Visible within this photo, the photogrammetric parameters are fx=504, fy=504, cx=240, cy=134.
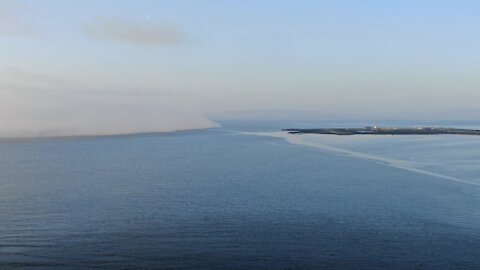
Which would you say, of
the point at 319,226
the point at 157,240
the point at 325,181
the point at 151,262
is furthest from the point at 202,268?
the point at 325,181

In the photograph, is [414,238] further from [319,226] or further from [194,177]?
[194,177]

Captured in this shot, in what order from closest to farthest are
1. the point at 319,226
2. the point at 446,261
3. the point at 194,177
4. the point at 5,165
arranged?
1. the point at 446,261
2. the point at 319,226
3. the point at 194,177
4. the point at 5,165

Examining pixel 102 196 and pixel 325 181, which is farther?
pixel 325 181

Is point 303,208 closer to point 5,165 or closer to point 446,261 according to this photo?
point 446,261

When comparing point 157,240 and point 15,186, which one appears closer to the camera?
point 157,240

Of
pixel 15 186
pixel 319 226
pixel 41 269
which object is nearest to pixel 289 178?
pixel 319 226

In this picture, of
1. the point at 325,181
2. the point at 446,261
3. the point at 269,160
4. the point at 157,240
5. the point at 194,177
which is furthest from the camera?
the point at 269,160
